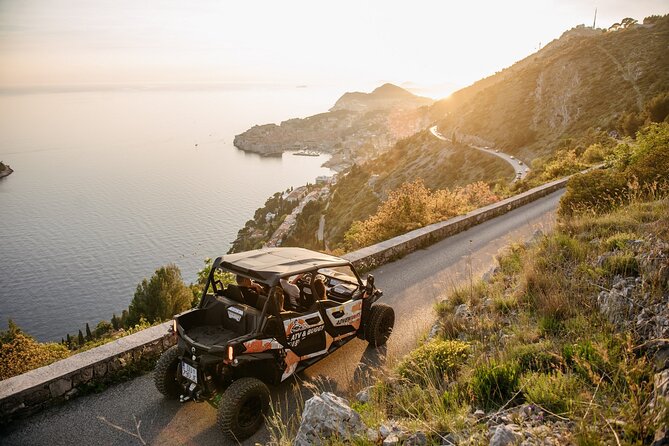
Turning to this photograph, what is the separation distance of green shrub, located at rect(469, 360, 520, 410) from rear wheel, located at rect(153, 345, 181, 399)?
12.5 ft

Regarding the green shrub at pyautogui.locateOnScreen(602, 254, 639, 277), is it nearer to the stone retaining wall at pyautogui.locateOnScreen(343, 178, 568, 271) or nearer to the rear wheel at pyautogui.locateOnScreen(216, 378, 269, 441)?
the rear wheel at pyautogui.locateOnScreen(216, 378, 269, 441)

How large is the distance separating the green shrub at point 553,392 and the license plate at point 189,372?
3722 mm

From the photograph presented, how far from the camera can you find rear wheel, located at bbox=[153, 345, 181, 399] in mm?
5488

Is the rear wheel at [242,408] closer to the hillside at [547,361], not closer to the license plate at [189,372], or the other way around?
the hillside at [547,361]

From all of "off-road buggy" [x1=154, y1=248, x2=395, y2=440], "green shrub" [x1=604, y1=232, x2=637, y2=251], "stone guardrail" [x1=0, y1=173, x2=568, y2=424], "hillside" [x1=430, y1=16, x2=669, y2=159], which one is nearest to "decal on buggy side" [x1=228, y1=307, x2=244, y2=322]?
"off-road buggy" [x1=154, y1=248, x2=395, y2=440]

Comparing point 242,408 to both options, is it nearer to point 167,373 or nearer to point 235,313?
point 235,313

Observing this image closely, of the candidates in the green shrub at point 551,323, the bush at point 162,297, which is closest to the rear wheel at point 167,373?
the green shrub at point 551,323

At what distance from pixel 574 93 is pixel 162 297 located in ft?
235

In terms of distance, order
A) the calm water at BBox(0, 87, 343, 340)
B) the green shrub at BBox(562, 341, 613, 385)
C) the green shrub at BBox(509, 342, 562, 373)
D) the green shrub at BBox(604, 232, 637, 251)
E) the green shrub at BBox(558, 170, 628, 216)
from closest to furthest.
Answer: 1. the green shrub at BBox(562, 341, 613, 385)
2. the green shrub at BBox(509, 342, 562, 373)
3. the green shrub at BBox(604, 232, 637, 251)
4. the green shrub at BBox(558, 170, 628, 216)
5. the calm water at BBox(0, 87, 343, 340)

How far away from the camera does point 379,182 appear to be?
79438mm

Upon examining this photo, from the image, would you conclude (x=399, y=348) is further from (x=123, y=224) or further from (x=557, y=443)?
(x=123, y=224)

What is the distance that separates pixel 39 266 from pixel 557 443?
125m

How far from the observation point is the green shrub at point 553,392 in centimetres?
350

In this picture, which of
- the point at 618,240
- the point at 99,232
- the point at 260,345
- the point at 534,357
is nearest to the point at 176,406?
the point at 260,345
